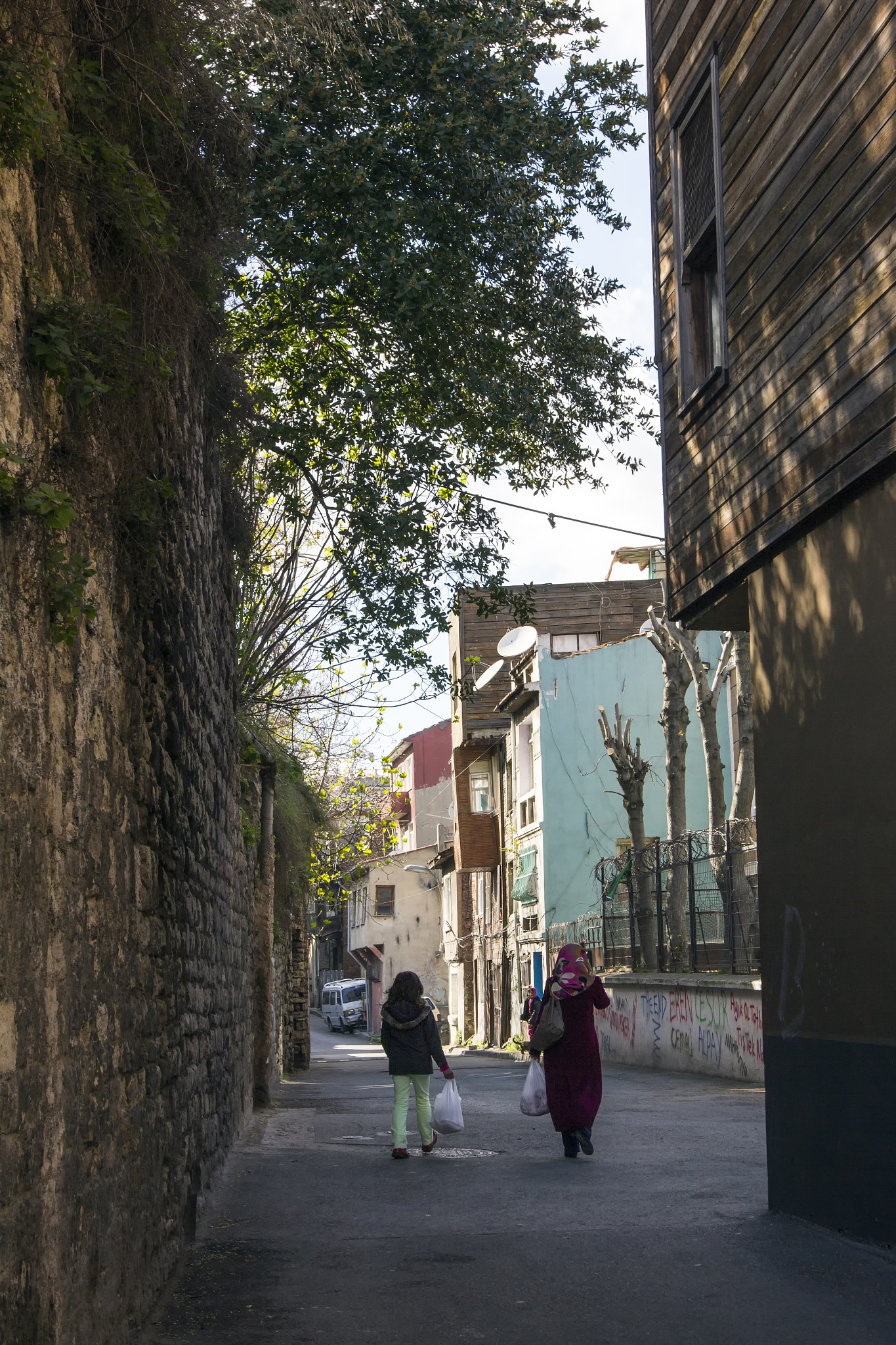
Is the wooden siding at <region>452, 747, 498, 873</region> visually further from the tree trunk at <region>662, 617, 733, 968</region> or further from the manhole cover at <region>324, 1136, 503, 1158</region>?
the manhole cover at <region>324, 1136, 503, 1158</region>

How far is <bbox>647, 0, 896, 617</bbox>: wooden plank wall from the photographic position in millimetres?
6402

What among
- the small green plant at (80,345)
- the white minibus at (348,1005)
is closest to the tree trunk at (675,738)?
the small green plant at (80,345)

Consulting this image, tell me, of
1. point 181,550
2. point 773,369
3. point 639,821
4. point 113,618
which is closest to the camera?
point 113,618

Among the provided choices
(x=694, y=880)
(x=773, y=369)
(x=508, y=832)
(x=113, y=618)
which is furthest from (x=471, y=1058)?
(x=113, y=618)

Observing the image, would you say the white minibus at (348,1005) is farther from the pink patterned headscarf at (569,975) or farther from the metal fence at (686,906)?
the pink patterned headscarf at (569,975)

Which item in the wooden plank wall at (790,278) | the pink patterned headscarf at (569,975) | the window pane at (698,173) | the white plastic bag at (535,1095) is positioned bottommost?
the white plastic bag at (535,1095)

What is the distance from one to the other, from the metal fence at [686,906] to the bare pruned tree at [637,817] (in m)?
0.02

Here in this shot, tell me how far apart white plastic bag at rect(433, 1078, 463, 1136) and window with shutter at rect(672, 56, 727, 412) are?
18.4 feet

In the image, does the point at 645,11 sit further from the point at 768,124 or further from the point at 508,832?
the point at 508,832

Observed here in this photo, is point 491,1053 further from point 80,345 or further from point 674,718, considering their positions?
point 80,345

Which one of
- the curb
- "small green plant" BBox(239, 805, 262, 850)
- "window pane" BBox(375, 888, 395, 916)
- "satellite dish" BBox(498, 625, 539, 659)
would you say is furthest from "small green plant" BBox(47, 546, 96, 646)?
"window pane" BBox(375, 888, 395, 916)

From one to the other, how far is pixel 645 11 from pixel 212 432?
492 cm

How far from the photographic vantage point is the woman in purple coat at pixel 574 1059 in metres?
9.87

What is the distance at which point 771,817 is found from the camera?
25.1 feet
